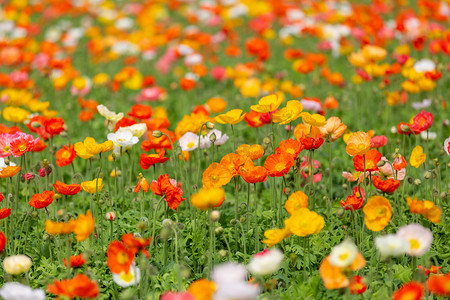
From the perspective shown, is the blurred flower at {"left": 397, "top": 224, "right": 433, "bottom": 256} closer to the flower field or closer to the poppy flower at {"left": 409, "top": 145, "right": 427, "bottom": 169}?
the flower field

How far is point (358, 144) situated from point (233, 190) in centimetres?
130

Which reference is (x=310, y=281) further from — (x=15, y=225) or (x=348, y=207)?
(x=15, y=225)

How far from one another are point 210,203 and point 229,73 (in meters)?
3.72

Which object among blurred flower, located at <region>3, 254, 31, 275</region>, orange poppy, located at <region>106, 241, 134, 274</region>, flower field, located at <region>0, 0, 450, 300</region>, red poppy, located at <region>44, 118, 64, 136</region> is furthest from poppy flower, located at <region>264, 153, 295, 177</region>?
red poppy, located at <region>44, 118, 64, 136</region>

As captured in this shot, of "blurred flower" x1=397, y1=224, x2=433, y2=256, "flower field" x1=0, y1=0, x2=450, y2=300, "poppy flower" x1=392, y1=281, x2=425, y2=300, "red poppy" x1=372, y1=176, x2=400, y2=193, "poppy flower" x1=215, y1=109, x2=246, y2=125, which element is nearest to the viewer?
"poppy flower" x1=392, y1=281, x2=425, y2=300

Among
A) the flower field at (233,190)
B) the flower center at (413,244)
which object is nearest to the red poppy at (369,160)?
the flower field at (233,190)

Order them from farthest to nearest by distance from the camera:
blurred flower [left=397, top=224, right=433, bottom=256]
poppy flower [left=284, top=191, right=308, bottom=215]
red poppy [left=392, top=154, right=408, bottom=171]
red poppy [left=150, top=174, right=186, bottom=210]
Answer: red poppy [left=392, top=154, right=408, bottom=171] < red poppy [left=150, top=174, right=186, bottom=210] < poppy flower [left=284, top=191, right=308, bottom=215] < blurred flower [left=397, top=224, right=433, bottom=256]

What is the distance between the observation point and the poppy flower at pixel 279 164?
8.39 feet

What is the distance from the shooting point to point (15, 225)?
3.07 meters

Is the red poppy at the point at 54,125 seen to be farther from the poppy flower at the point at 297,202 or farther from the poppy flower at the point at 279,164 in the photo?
the poppy flower at the point at 297,202

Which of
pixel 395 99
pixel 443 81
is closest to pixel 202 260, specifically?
pixel 395 99

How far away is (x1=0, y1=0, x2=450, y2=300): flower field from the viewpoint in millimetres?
2180

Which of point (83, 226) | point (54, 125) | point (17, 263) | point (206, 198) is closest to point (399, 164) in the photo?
point (206, 198)

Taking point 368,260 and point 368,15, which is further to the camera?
point 368,15
